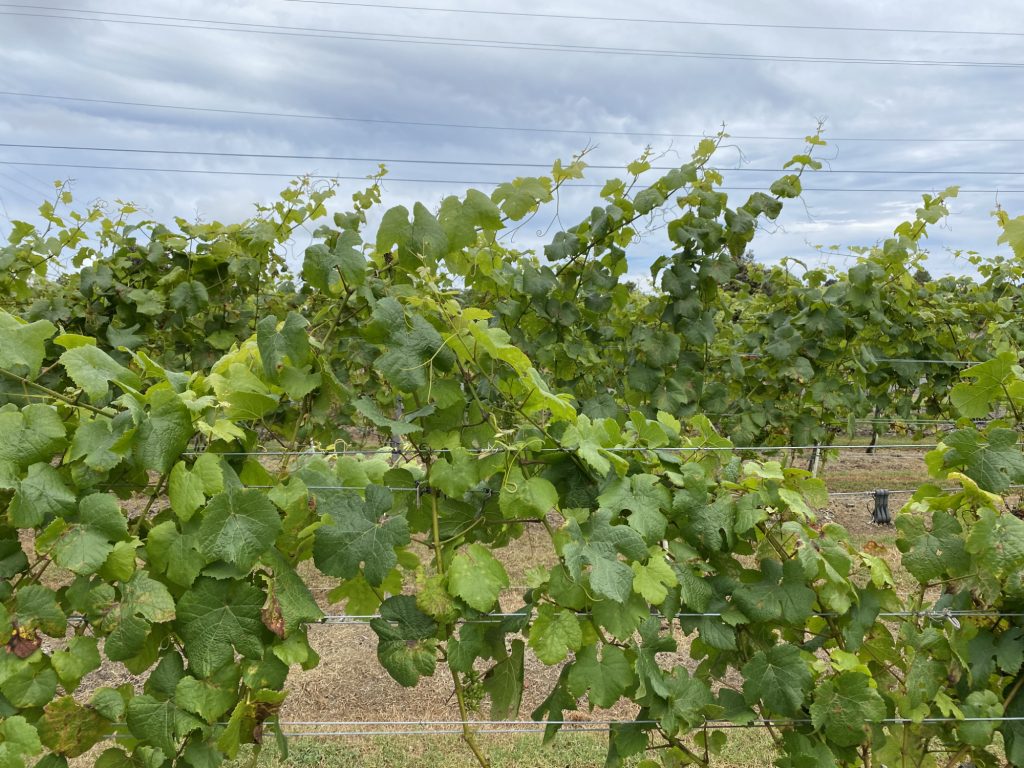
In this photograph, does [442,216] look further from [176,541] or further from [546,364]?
[546,364]

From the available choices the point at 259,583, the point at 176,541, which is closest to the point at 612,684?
the point at 259,583

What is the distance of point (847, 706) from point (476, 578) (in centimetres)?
84

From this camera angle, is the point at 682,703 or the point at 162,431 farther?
the point at 682,703

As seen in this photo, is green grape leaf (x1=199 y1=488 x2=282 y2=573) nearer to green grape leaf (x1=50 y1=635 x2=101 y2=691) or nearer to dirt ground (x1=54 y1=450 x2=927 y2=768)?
green grape leaf (x1=50 y1=635 x2=101 y2=691)

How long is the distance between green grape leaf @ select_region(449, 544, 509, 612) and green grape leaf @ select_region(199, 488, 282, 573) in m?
0.35

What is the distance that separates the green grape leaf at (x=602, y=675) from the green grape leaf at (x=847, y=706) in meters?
0.42

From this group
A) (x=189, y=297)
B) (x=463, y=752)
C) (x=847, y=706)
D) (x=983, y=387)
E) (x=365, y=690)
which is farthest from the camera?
(x=189, y=297)

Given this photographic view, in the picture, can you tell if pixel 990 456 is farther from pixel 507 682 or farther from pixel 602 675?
pixel 507 682

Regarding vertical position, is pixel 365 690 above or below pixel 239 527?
below

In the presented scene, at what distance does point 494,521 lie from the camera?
1.65 metres

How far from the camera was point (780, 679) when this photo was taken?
1.59 metres

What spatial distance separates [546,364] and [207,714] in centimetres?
281

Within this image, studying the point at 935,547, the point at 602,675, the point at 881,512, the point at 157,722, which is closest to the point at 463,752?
the point at 602,675

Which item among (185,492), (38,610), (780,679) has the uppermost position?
(185,492)
